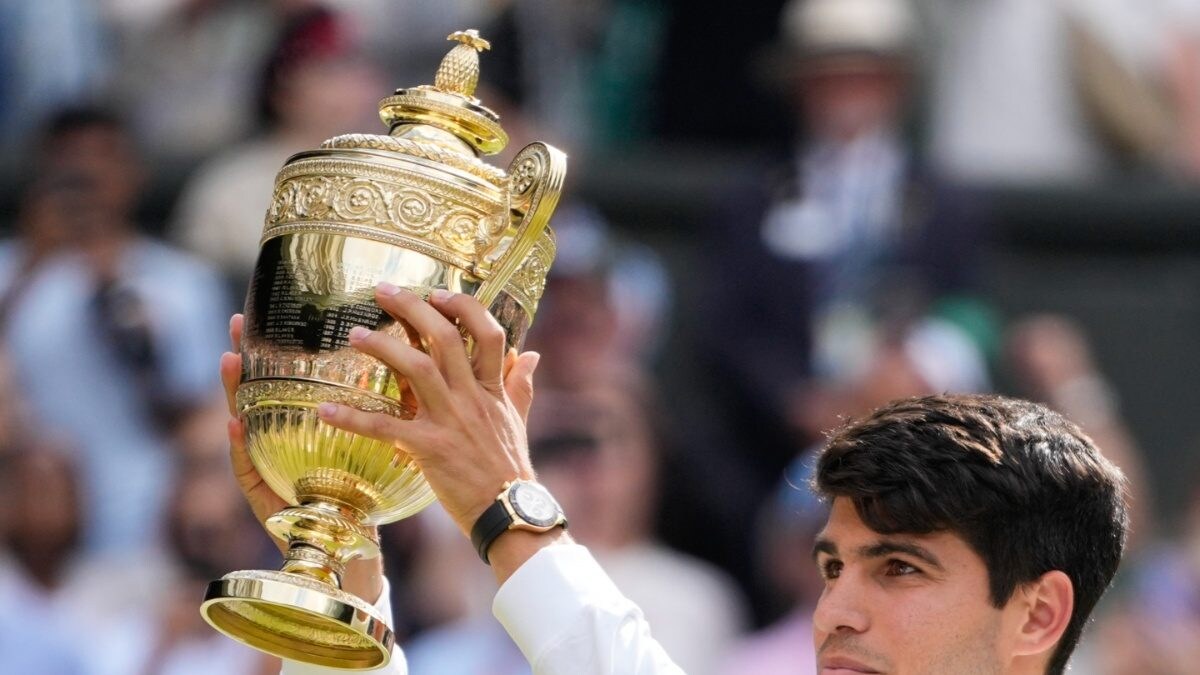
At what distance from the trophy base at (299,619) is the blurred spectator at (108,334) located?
4.46 m

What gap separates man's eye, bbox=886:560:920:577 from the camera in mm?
3730

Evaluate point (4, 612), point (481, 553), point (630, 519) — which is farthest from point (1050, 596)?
point (4, 612)

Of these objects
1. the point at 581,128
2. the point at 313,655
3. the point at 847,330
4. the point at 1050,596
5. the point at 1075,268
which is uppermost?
the point at 581,128

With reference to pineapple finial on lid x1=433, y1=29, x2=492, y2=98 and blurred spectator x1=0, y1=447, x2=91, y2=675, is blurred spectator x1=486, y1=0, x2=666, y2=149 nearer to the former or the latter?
blurred spectator x1=0, y1=447, x2=91, y2=675

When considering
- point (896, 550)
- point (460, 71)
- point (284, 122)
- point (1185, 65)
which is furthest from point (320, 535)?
point (1185, 65)

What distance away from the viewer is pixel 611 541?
303 inches

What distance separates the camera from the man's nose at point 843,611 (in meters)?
3.71

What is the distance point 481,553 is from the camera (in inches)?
142

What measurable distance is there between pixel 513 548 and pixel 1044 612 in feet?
2.73

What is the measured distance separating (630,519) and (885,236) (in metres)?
1.46

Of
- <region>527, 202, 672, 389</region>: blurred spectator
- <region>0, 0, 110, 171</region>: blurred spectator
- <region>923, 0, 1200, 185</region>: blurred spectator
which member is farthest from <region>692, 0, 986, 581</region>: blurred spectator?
<region>0, 0, 110, 171</region>: blurred spectator

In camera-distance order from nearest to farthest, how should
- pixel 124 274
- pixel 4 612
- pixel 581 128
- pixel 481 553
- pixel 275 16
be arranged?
pixel 481 553
pixel 4 612
pixel 124 274
pixel 275 16
pixel 581 128

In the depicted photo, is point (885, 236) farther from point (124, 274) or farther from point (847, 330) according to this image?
point (124, 274)

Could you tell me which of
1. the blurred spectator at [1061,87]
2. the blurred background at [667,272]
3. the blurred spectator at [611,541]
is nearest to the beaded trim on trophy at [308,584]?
the blurred background at [667,272]
